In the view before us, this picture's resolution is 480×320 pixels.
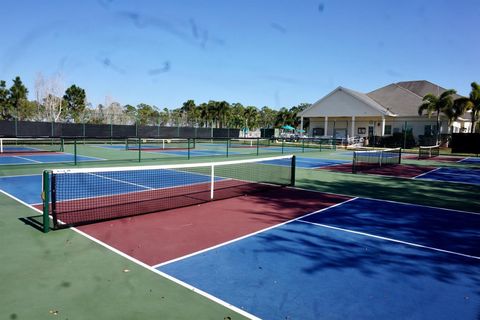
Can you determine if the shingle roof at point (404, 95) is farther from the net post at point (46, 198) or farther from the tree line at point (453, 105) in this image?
the net post at point (46, 198)

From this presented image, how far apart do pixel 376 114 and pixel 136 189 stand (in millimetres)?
40254

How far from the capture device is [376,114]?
148ft

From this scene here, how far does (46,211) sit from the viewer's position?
6.48 metres

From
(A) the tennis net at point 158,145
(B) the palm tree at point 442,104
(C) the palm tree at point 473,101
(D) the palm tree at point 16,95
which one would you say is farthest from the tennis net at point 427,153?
(D) the palm tree at point 16,95

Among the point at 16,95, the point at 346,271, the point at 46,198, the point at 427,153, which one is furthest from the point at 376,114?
the point at 16,95

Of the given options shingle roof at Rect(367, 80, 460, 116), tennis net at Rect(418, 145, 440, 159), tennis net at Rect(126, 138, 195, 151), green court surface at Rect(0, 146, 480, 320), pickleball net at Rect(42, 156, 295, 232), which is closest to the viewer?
green court surface at Rect(0, 146, 480, 320)

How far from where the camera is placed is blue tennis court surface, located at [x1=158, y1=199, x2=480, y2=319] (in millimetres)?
4094

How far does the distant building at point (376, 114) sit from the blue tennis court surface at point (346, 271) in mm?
40639

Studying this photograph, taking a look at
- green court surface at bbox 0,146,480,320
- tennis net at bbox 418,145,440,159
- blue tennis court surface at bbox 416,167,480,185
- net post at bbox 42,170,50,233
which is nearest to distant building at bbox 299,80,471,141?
tennis net at bbox 418,145,440,159

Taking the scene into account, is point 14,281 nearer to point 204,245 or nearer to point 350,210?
point 204,245

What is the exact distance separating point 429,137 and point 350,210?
1495 inches

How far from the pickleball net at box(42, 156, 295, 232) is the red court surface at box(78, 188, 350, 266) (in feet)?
1.88

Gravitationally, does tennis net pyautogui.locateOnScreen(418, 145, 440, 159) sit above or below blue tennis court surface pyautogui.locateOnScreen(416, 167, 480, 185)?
above

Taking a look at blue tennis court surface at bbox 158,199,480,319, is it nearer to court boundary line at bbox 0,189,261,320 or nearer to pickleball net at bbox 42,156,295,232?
court boundary line at bbox 0,189,261,320
